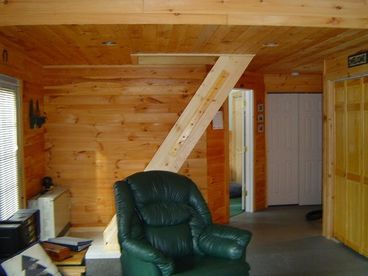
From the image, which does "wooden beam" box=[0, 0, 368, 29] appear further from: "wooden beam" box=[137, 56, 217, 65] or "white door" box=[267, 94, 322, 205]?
"white door" box=[267, 94, 322, 205]

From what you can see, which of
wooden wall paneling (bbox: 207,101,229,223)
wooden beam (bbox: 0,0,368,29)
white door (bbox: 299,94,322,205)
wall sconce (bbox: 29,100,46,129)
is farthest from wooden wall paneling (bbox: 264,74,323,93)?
wall sconce (bbox: 29,100,46,129)

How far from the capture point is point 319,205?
698cm

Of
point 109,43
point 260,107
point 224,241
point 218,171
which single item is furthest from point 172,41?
point 260,107

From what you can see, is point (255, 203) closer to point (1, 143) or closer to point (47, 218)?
point (47, 218)

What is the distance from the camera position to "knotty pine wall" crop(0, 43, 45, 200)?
415 centimetres

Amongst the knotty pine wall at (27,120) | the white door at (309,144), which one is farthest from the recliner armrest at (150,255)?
the white door at (309,144)

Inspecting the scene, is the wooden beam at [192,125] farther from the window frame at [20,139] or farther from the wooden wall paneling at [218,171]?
the window frame at [20,139]

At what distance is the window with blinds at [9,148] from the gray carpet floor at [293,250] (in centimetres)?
261

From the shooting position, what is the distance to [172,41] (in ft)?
12.6

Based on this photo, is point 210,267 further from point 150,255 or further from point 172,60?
point 172,60

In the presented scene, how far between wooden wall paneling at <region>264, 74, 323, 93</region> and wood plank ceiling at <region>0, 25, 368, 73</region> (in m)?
1.79

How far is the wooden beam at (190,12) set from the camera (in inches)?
119

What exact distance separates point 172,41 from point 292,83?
3.65 meters

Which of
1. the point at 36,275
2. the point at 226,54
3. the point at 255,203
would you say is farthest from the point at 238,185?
the point at 36,275
